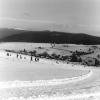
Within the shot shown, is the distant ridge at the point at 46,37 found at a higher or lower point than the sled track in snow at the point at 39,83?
higher

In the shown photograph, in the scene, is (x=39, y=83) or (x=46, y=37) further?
(x=46, y=37)

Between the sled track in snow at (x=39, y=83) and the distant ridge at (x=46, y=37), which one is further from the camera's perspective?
the distant ridge at (x=46, y=37)

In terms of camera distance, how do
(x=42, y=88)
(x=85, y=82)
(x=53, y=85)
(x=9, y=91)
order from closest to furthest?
(x=9, y=91) → (x=42, y=88) → (x=53, y=85) → (x=85, y=82)

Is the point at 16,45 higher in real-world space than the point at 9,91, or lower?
higher

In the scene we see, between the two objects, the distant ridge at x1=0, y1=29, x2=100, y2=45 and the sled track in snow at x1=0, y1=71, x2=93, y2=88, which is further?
the distant ridge at x1=0, y1=29, x2=100, y2=45

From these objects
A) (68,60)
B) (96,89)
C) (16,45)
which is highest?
(16,45)

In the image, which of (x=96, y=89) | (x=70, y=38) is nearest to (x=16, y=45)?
(x=70, y=38)

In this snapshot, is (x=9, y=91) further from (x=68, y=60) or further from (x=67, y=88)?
(x=68, y=60)

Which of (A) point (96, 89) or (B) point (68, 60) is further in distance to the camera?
(B) point (68, 60)

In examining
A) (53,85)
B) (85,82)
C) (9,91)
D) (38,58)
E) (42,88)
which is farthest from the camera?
(38,58)

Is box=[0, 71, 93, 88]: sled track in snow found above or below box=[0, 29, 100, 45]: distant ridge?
below

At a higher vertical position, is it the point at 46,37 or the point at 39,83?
the point at 46,37
